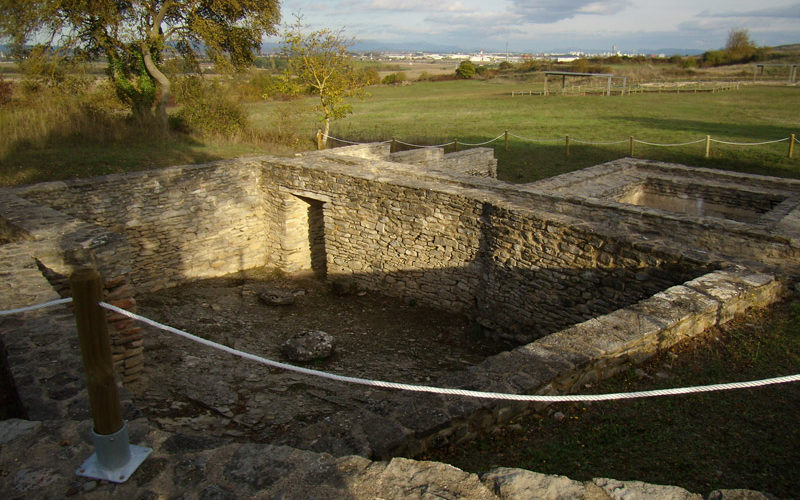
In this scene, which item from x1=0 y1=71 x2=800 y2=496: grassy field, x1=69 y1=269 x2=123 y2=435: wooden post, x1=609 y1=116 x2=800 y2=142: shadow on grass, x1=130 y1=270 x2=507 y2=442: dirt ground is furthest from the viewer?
x1=609 y1=116 x2=800 y2=142: shadow on grass

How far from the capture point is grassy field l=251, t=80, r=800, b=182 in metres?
17.1

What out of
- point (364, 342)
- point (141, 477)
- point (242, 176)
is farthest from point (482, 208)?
point (141, 477)

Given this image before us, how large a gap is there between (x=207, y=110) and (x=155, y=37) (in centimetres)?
242

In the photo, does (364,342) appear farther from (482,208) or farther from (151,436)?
(151,436)

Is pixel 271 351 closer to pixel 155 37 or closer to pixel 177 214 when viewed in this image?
pixel 177 214

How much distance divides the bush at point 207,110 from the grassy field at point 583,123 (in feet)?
7.06

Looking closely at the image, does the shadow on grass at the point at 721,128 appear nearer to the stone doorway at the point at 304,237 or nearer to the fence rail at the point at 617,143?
the fence rail at the point at 617,143

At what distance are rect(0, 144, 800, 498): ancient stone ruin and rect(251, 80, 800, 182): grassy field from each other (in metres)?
5.33

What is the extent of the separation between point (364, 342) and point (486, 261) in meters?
2.16

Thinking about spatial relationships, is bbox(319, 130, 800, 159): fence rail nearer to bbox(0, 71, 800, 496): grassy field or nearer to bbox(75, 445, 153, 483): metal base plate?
bbox(0, 71, 800, 496): grassy field

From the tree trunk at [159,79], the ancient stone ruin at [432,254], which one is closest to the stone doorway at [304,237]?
the ancient stone ruin at [432,254]

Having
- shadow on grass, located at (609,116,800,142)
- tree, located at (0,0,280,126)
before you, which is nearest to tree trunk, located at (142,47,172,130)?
tree, located at (0,0,280,126)

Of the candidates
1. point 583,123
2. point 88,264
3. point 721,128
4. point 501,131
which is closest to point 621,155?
point 501,131

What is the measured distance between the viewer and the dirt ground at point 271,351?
589cm
